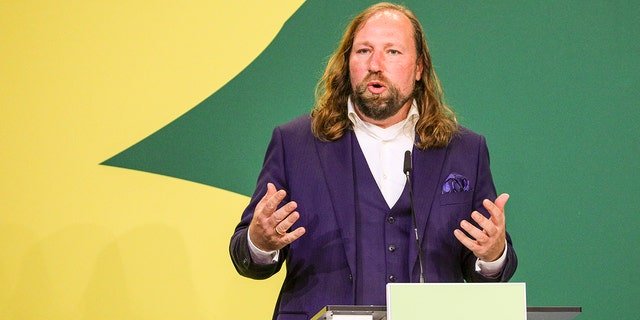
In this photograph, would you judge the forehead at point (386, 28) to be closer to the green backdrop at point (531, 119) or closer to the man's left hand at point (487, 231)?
the green backdrop at point (531, 119)

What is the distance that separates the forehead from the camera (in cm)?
352

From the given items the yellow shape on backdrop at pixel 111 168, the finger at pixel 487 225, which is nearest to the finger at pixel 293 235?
the finger at pixel 487 225

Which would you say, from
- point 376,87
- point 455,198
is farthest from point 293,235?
point 376,87

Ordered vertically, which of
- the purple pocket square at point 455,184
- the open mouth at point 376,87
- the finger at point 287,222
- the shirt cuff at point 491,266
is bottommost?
the shirt cuff at point 491,266

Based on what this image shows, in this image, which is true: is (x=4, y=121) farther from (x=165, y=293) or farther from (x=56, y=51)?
(x=165, y=293)

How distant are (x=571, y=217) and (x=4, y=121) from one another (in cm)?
265

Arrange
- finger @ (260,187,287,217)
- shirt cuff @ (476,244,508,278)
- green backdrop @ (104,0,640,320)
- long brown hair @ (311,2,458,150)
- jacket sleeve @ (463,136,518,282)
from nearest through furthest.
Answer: finger @ (260,187,287,217) → shirt cuff @ (476,244,508,278) → jacket sleeve @ (463,136,518,282) → long brown hair @ (311,2,458,150) → green backdrop @ (104,0,640,320)

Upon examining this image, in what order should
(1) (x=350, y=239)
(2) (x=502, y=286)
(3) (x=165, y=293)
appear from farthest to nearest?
Result: (3) (x=165, y=293) → (1) (x=350, y=239) → (2) (x=502, y=286)

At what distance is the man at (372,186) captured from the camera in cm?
312

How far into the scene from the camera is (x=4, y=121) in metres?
4.08

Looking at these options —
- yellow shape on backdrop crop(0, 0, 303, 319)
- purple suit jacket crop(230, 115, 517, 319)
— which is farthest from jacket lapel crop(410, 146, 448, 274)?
yellow shape on backdrop crop(0, 0, 303, 319)

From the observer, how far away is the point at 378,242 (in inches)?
125

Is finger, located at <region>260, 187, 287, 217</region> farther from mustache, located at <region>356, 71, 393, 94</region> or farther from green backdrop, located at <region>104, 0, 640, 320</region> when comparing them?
green backdrop, located at <region>104, 0, 640, 320</region>

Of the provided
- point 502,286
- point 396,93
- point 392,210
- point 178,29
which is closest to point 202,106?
point 178,29
